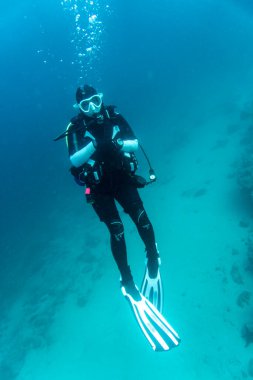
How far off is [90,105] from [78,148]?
0.71 meters

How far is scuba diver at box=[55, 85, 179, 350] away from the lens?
5.00 m

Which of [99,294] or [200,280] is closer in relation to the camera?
[200,280]

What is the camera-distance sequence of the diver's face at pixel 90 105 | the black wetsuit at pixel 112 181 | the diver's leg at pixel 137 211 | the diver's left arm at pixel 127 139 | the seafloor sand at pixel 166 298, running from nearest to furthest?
1. the diver's face at pixel 90 105
2. the black wetsuit at pixel 112 181
3. the diver's left arm at pixel 127 139
4. the diver's leg at pixel 137 211
5. the seafloor sand at pixel 166 298

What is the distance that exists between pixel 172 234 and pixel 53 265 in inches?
356

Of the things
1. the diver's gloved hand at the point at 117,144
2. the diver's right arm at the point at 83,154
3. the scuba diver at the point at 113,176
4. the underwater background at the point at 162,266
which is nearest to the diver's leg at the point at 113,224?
the scuba diver at the point at 113,176

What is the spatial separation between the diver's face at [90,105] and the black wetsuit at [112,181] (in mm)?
124

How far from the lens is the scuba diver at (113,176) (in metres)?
5.00

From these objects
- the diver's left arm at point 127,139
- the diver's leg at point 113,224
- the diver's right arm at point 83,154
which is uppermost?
the diver's left arm at point 127,139

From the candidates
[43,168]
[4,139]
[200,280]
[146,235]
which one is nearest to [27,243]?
[200,280]

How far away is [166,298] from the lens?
42.7ft

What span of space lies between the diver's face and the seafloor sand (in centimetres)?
929

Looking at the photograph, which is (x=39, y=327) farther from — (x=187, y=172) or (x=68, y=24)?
(x=68, y=24)

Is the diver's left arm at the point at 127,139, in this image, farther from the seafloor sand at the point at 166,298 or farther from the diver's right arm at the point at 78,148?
the seafloor sand at the point at 166,298

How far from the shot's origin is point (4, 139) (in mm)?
147500
